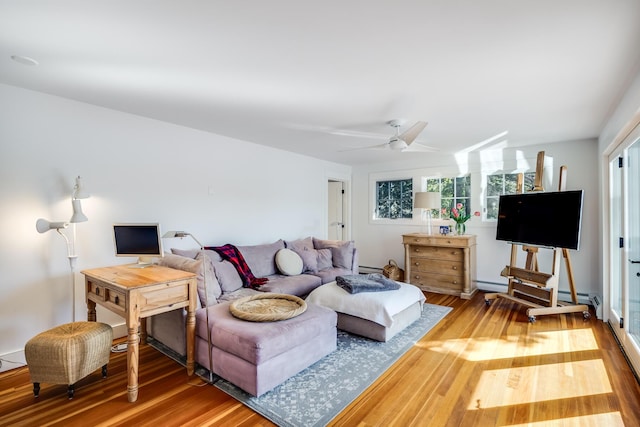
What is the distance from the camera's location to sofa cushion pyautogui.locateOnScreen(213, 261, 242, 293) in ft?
11.0

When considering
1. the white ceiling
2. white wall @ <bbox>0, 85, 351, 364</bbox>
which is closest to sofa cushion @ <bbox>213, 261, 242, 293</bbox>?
white wall @ <bbox>0, 85, 351, 364</bbox>

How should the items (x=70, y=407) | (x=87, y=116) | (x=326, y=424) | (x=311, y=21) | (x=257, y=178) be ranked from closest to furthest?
(x=311, y=21)
(x=326, y=424)
(x=70, y=407)
(x=87, y=116)
(x=257, y=178)

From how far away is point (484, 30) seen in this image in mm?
1727

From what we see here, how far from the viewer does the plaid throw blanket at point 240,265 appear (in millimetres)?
3627

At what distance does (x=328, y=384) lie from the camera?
7.56 feet

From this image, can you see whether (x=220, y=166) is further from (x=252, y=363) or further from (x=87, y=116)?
(x=252, y=363)

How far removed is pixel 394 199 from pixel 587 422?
4521 mm

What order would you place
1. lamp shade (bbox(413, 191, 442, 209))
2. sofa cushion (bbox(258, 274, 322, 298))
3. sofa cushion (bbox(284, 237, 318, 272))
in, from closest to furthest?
1. sofa cushion (bbox(258, 274, 322, 298))
2. sofa cushion (bbox(284, 237, 318, 272))
3. lamp shade (bbox(413, 191, 442, 209))

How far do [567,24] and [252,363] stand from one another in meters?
2.79

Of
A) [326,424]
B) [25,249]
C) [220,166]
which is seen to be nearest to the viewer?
[326,424]

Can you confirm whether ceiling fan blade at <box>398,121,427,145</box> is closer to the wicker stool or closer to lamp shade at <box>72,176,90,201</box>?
lamp shade at <box>72,176,90,201</box>

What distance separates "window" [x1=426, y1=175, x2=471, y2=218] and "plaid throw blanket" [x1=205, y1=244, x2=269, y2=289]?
349 centimetres

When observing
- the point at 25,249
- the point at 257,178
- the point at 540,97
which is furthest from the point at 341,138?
the point at 25,249

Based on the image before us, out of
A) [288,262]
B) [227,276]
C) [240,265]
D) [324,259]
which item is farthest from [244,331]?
[324,259]
